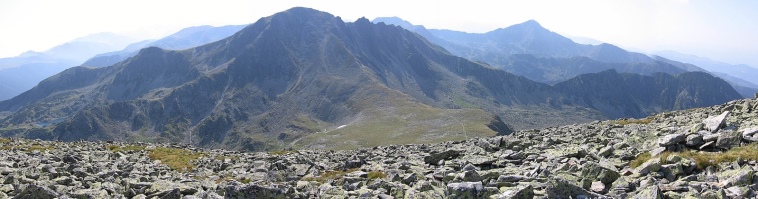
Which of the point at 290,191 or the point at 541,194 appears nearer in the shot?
the point at 541,194

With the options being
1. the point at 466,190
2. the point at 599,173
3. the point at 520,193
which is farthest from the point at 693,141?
the point at 466,190

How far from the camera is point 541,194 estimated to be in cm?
1467

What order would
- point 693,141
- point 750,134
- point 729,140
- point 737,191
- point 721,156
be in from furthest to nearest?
point 693,141 → point 750,134 → point 729,140 → point 721,156 → point 737,191

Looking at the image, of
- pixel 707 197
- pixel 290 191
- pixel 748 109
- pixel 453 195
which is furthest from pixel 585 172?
pixel 748 109

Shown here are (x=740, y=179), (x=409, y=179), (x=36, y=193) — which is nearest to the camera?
(x=740, y=179)

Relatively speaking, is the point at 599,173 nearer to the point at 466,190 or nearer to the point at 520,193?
the point at 520,193

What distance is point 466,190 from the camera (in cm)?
1526

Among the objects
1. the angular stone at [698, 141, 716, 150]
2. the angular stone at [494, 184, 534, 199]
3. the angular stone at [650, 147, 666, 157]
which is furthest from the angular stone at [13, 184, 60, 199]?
the angular stone at [698, 141, 716, 150]

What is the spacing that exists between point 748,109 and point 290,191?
138 feet

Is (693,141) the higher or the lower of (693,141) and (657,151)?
the higher

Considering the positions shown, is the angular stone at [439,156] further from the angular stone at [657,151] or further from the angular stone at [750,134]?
the angular stone at [750,134]

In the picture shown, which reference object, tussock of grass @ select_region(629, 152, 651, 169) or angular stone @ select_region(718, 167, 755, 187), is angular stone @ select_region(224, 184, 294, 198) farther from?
angular stone @ select_region(718, 167, 755, 187)

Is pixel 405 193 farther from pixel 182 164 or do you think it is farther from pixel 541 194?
pixel 182 164

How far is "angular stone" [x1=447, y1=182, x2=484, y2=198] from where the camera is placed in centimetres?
1515
